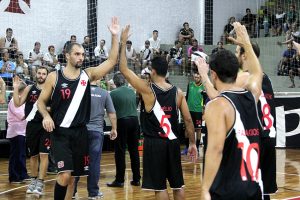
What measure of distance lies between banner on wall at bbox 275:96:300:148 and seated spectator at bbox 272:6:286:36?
7.91m

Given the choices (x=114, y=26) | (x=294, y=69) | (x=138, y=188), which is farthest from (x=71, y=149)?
(x=294, y=69)

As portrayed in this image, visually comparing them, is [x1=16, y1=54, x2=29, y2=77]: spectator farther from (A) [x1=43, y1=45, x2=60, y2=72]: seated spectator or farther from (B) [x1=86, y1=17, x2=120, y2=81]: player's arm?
(B) [x1=86, y1=17, x2=120, y2=81]: player's arm

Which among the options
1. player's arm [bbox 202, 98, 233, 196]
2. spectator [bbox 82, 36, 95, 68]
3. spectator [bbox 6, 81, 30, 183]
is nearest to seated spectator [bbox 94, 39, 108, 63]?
spectator [bbox 82, 36, 95, 68]

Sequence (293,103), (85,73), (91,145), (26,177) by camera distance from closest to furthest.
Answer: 1. (85,73)
2. (91,145)
3. (26,177)
4. (293,103)

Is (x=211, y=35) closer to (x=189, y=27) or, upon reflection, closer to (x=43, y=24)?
(x=189, y=27)

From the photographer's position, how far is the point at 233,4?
25109mm

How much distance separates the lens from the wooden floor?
8516 mm

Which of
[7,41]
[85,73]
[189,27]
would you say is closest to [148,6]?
[189,27]

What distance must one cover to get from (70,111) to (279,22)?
60.3ft

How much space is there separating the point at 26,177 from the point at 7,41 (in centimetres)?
826

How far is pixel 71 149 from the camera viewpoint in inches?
255

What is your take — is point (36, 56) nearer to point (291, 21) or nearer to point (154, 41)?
point (154, 41)

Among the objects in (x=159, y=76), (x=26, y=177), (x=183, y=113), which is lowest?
(x=26, y=177)

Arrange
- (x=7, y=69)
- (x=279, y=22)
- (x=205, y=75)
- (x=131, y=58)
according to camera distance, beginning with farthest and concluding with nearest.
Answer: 1. (x=279, y=22)
2. (x=131, y=58)
3. (x=7, y=69)
4. (x=205, y=75)
